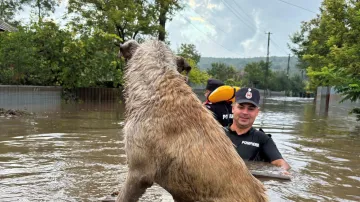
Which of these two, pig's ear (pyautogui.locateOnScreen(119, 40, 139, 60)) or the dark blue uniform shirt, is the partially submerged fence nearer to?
the dark blue uniform shirt

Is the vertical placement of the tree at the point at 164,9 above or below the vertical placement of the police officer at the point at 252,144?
above

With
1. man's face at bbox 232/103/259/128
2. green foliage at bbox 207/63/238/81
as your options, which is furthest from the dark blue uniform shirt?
green foliage at bbox 207/63/238/81

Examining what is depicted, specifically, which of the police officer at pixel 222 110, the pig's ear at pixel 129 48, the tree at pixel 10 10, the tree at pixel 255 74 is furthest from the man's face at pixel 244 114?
the tree at pixel 255 74

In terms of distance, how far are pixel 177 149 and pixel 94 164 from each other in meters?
5.24

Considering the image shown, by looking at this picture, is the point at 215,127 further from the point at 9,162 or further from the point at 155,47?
the point at 9,162

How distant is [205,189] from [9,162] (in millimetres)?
5810

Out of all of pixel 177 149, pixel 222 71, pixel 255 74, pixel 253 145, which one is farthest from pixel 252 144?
pixel 255 74

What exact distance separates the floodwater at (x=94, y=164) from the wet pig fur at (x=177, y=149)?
2.52 feet

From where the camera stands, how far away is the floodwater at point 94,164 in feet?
18.2

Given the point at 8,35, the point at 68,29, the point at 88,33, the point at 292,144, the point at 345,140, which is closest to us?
the point at 292,144

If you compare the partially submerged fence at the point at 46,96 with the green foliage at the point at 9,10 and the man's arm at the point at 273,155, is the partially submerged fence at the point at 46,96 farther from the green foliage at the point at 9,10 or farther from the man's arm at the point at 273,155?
the green foliage at the point at 9,10

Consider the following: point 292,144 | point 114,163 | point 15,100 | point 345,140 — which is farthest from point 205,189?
point 15,100

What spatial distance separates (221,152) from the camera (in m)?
2.59

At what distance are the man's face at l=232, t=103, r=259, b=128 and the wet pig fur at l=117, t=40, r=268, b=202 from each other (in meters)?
1.62
